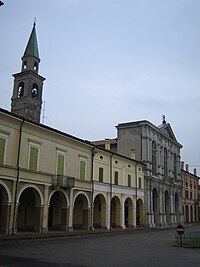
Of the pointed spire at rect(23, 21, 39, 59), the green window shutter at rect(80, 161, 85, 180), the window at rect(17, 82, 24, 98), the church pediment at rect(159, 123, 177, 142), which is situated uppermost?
the pointed spire at rect(23, 21, 39, 59)

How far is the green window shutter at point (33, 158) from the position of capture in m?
24.5

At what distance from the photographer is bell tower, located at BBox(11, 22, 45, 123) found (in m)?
49.7

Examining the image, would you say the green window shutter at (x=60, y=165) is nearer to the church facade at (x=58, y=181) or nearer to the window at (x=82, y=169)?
the church facade at (x=58, y=181)

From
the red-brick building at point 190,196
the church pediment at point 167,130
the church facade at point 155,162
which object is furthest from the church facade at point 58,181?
the red-brick building at point 190,196

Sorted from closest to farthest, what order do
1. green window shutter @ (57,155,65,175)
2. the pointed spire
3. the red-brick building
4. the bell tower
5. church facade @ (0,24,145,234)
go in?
church facade @ (0,24,145,234) < green window shutter @ (57,155,65,175) < the bell tower < the pointed spire < the red-brick building

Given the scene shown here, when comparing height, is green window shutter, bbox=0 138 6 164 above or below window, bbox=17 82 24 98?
below

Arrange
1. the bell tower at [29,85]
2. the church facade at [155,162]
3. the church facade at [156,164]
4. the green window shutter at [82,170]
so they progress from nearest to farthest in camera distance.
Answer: the green window shutter at [82,170] → the church facade at [155,162] → the church facade at [156,164] → the bell tower at [29,85]

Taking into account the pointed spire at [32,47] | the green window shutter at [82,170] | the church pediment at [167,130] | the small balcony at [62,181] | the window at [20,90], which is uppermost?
the pointed spire at [32,47]

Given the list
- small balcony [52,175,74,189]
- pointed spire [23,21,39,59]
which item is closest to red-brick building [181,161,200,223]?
pointed spire [23,21,39,59]

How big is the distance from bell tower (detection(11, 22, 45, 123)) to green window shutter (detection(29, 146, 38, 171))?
25.5m

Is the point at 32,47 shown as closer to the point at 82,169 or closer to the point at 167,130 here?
Result: the point at 167,130

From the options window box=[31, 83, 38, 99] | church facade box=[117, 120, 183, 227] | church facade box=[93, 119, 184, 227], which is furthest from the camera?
window box=[31, 83, 38, 99]

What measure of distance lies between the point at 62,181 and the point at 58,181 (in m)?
0.46

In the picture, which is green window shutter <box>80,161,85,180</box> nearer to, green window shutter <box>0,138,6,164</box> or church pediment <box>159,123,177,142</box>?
green window shutter <box>0,138,6,164</box>
